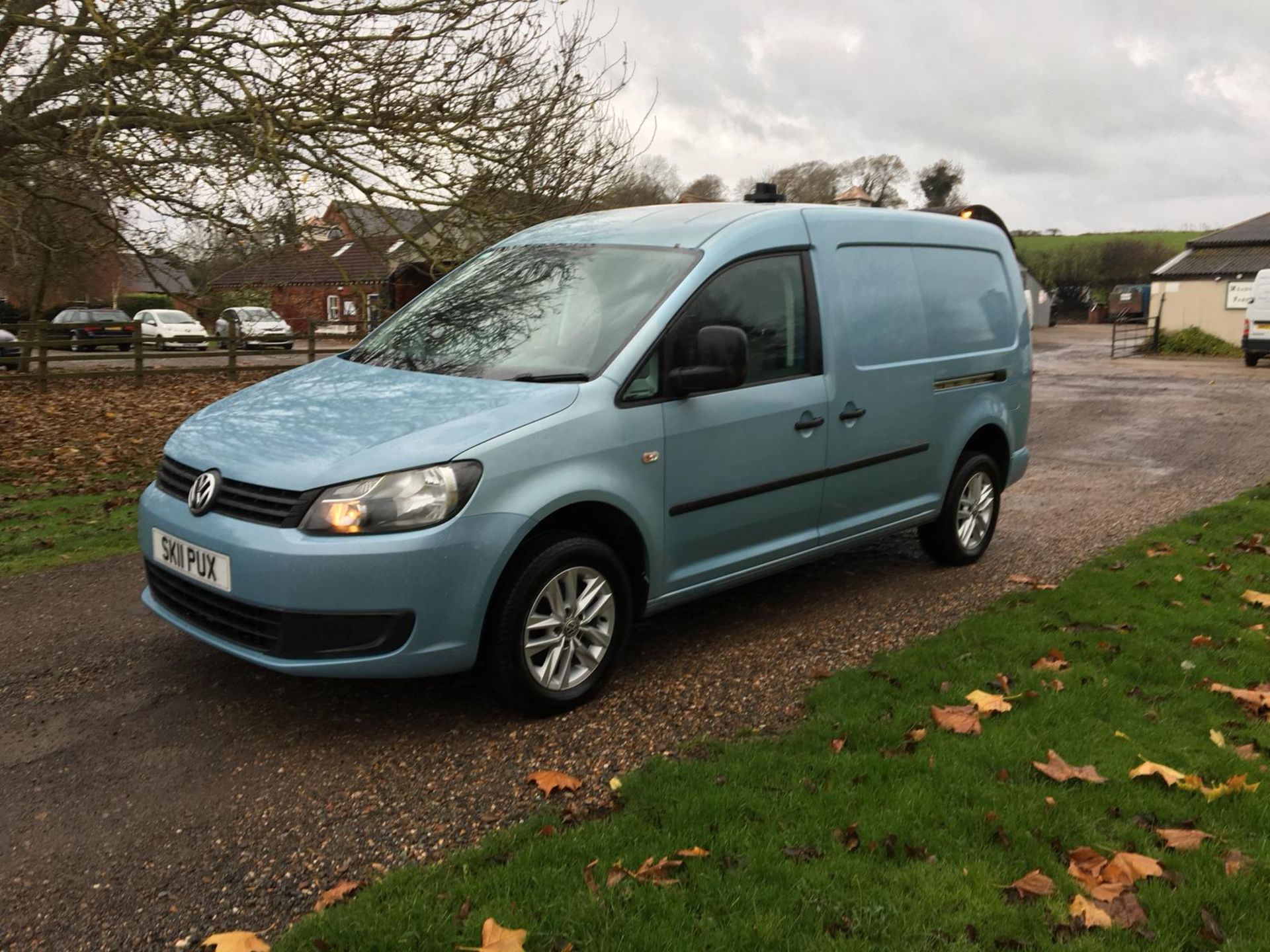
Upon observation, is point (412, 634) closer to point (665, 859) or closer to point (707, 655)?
point (665, 859)

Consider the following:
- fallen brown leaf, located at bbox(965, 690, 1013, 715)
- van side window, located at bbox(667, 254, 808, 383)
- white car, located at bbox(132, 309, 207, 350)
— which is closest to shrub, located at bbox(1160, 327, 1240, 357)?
white car, located at bbox(132, 309, 207, 350)

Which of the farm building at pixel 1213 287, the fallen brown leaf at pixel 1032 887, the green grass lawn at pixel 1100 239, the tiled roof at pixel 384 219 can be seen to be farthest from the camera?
the green grass lawn at pixel 1100 239

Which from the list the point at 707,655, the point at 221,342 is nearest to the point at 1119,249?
the point at 221,342

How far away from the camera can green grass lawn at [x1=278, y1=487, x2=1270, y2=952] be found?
9.04 ft

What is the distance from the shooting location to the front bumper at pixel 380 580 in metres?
3.69

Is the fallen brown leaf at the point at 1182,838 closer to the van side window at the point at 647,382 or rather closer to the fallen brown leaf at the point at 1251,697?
the fallen brown leaf at the point at 1251,697

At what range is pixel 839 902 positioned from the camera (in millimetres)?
2859

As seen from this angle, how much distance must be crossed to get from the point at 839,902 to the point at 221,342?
2341cm

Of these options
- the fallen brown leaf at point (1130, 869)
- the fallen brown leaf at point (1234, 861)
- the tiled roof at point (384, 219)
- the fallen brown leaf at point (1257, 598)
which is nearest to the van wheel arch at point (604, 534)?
the fallen brown leaf at point (1130, 869)

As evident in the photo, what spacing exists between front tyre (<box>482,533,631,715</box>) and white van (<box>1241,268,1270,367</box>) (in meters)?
28.4

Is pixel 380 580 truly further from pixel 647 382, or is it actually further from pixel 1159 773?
pixel 1159 773

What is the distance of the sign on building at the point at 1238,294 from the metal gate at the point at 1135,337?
233 centimetres

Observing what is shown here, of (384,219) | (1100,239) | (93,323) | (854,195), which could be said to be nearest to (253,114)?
(384,219)

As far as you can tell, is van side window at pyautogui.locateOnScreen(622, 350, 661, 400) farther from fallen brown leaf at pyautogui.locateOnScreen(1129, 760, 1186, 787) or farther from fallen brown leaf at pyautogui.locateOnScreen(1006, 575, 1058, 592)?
fallen brown leaf at pyautogui.locateOnScreen(1006, 575, 1058, 592)
